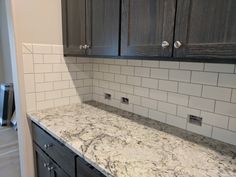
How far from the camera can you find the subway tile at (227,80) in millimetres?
1034

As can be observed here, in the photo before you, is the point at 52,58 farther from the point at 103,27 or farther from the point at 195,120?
the point at 195,120

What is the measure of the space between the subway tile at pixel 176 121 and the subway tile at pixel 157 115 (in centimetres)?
4

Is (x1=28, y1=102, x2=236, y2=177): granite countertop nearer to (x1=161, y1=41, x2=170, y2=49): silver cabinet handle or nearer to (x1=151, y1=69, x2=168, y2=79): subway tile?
(x1=151, y1=69, x2=168, y2=79): subway tile

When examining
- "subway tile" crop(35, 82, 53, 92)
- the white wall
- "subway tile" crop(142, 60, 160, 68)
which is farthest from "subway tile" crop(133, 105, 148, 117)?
the white wall

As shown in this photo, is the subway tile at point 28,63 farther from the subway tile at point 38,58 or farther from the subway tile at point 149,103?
the subway tile at point 149,103

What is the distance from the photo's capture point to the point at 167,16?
89 cm

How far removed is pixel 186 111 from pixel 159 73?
1.10 ft

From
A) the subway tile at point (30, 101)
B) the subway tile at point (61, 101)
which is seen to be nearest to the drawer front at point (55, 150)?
the subway tile at point (30, 101)

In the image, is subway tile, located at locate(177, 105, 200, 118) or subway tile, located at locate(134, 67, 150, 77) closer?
subway tile, located at locate(177, 105, 200, 118)

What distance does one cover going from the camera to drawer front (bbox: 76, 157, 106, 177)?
0.94 metres

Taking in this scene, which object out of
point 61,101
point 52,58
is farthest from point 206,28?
point 61,101

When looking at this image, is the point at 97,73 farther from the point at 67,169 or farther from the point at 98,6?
the point at 67,169

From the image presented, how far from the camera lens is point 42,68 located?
1.65m

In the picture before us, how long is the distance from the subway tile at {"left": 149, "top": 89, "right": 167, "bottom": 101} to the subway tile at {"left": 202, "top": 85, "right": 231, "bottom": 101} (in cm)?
29
